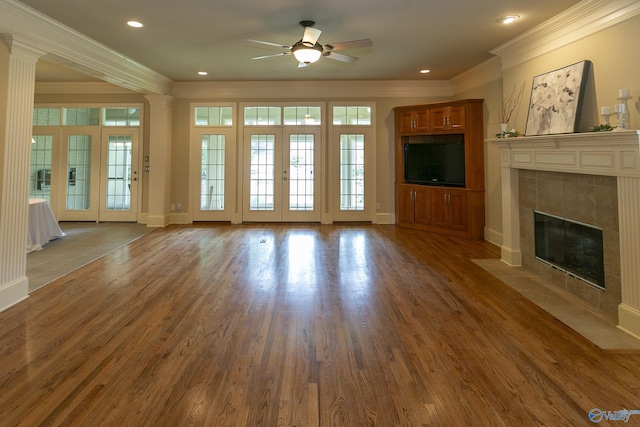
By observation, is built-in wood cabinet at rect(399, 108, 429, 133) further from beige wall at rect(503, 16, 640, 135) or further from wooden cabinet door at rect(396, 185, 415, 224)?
beige wall at rect(503, 16, 640, 135)

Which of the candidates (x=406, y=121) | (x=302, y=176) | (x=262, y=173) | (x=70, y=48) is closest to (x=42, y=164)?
(x=70, y=48)

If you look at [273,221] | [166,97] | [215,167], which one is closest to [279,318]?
[273,221]

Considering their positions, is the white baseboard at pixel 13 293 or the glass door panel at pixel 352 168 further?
the glass door panel at pixel 352 168

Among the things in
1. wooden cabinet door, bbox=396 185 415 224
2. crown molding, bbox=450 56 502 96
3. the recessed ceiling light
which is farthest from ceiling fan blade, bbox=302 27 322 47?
wooden cabinet door, bbox=396 185 415 224

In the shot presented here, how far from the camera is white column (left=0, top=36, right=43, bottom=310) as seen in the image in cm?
324

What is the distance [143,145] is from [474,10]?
6559 mm

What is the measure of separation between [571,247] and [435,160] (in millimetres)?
3455

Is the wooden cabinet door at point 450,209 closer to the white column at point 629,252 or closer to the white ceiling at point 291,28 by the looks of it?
the white ceiling at point 291,28

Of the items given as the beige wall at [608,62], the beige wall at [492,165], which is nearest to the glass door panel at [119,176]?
the beige wall at [492,165]

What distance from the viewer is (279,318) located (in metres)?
2.95

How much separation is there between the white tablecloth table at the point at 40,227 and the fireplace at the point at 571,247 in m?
6.69

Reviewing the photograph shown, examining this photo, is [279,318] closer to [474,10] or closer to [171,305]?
[171,305]

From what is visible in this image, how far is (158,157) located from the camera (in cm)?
726

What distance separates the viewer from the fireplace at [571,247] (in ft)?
10.4
